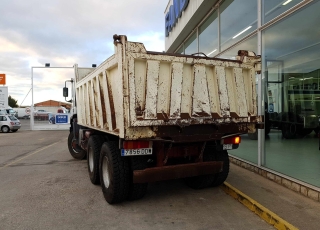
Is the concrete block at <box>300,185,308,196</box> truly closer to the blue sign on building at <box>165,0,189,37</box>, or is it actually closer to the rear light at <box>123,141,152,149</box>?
the rear light at <box>123,141,152,149</box>

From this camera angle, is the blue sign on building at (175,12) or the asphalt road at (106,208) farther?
the blue sign on building at (175,12)

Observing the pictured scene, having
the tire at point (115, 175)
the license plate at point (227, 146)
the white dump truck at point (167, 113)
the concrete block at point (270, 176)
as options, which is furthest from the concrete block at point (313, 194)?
the tire at point (115, 175)

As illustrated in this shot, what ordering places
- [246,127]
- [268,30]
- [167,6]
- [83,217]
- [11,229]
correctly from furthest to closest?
1. [167,6]
2. [268,30]
3. [246,127]
4. [83,217]
5. [11,229]

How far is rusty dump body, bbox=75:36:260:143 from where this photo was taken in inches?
153

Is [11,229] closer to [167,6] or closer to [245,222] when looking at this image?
[245,222]

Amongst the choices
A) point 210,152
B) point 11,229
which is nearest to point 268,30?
point 210,152

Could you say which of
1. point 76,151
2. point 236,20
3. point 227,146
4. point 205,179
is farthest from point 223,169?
point 76,151

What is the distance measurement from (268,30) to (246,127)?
286 cm

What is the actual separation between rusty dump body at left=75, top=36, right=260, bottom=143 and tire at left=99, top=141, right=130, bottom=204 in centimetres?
40

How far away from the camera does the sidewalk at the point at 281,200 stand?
3915 millimetres

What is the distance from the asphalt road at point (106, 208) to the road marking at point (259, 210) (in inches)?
3.4

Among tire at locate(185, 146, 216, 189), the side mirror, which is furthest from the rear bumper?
the side mirror

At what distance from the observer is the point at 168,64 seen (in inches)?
167

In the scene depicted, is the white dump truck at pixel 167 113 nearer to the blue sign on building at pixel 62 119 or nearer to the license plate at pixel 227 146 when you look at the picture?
the license plate at pixel 227 146
